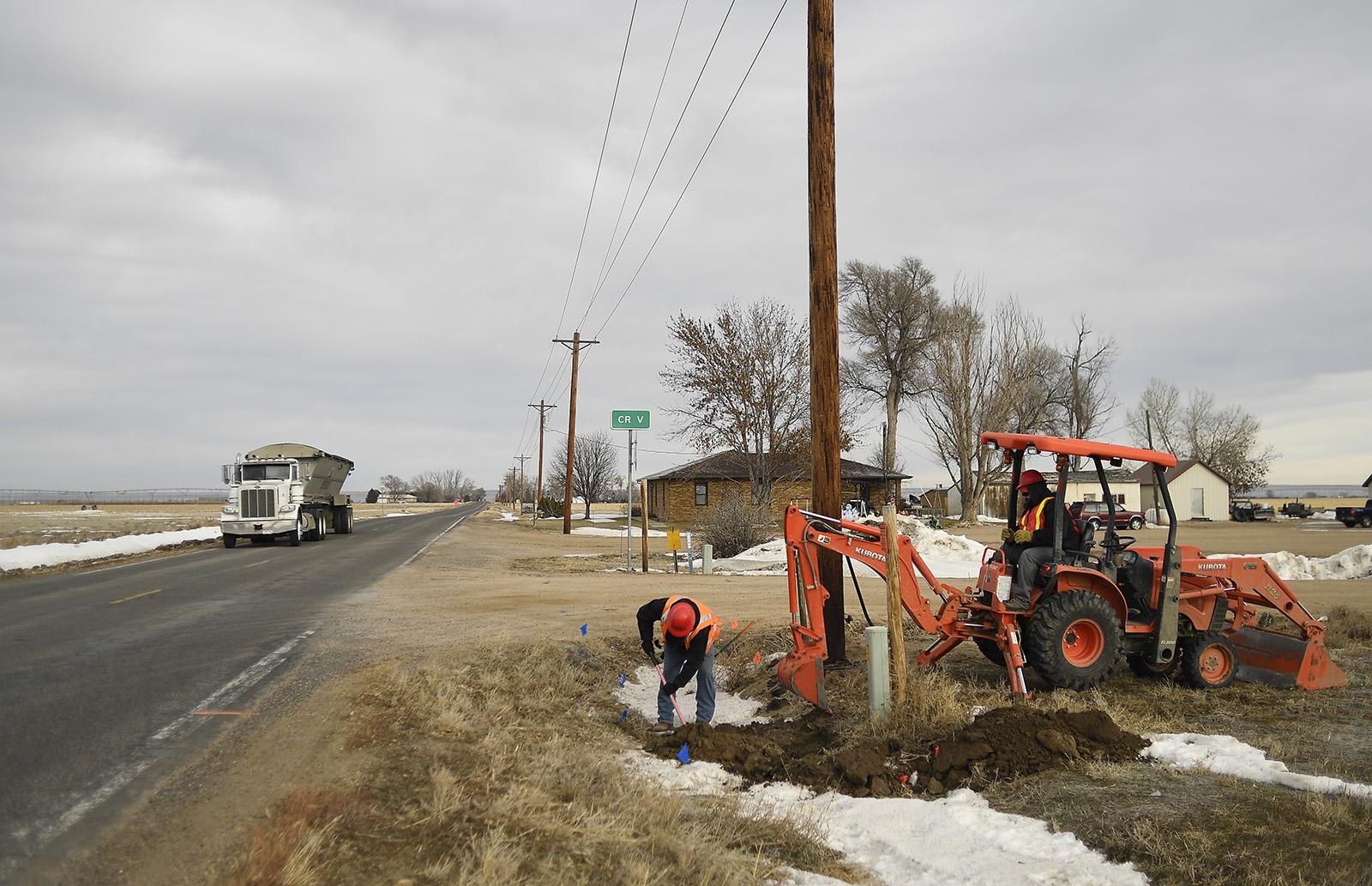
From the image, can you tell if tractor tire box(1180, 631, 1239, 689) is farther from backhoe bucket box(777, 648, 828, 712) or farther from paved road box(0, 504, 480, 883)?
paved road box(0, 504, 480, 883)

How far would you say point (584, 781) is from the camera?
18.3ft

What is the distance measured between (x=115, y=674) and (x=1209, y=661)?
11.1 metres

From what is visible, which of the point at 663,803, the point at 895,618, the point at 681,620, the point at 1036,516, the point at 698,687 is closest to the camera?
the point at 663,803

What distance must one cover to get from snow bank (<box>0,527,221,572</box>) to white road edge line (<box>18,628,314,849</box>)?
54.6 ft

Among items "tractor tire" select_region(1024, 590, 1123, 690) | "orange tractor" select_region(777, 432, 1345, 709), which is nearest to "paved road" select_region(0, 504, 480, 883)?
"orange tractor" select_region(777, 432, 1345, 709)

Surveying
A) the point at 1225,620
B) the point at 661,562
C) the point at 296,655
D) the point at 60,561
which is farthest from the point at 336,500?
the point at 1225,620

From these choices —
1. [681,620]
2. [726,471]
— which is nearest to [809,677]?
[681,620]

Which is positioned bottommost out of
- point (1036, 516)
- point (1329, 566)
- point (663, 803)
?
point (663, 803)

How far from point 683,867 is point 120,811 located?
10.9ft

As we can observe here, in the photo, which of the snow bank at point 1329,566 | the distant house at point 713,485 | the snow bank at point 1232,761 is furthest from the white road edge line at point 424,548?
the snow bank at point 1329,566

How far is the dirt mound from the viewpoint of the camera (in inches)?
247

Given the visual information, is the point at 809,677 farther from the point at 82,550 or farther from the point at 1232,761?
the point at 82,550

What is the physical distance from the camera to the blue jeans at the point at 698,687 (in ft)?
25.5

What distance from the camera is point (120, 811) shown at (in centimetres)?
496
